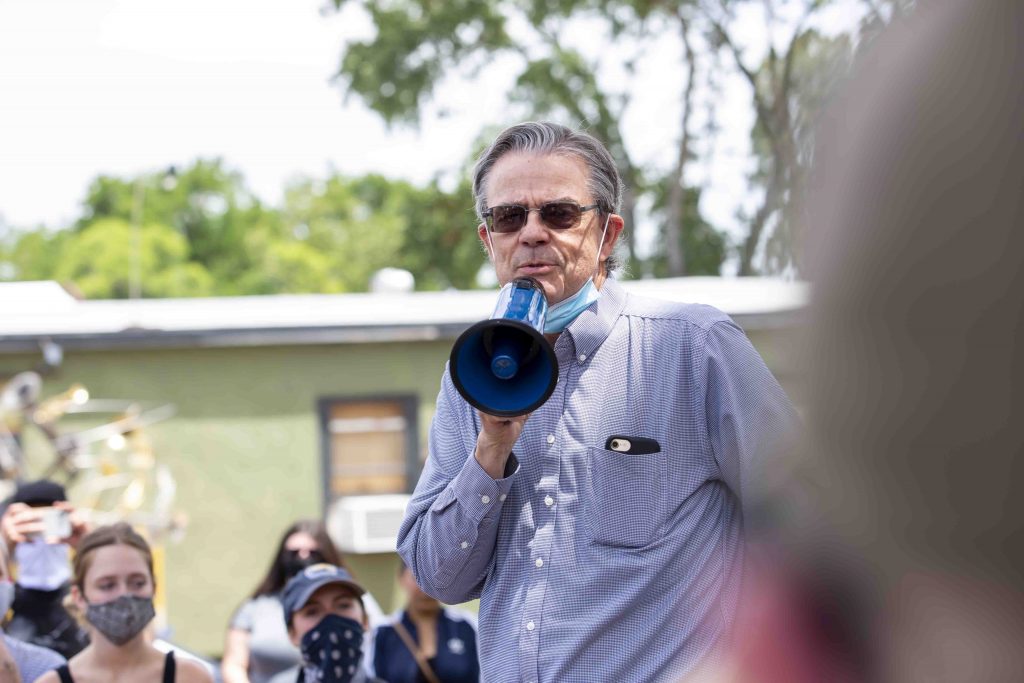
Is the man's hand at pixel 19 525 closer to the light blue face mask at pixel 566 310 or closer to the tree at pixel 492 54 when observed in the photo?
the light blue face mask at pixel 566 310

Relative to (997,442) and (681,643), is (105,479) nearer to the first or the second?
(681,643)

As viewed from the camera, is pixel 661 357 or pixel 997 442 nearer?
pixel 997 442

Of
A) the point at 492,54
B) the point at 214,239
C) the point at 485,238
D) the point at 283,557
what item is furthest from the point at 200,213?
the point at 485,238

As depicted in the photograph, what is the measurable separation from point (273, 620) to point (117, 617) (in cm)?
149

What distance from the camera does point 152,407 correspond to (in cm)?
1227

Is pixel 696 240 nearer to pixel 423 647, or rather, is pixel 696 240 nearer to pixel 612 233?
pixel 423 647

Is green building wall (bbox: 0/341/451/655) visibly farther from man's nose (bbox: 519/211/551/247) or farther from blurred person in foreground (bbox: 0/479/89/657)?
man's nose (bbox: 519/211/551/247)

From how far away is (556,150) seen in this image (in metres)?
3.12

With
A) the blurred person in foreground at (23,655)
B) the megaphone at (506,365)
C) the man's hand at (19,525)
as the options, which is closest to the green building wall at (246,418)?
the man's hand at (19,525)

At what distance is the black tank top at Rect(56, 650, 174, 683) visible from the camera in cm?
538

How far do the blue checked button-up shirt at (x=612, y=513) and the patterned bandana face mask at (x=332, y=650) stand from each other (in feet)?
9.87

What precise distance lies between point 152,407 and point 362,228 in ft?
154

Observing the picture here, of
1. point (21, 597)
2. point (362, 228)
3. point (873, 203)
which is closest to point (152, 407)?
point (21, 597)

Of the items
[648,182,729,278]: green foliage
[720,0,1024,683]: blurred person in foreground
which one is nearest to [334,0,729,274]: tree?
[648,182,729,278]: green foliage
